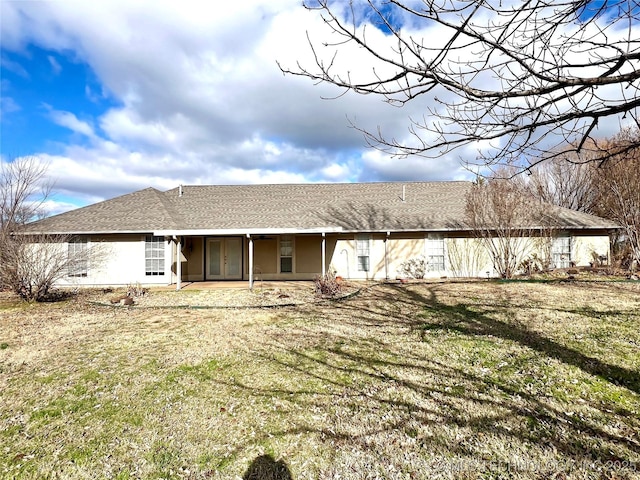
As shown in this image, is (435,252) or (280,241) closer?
(435,252)

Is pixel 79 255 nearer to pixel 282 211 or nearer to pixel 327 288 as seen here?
pixel 282 211

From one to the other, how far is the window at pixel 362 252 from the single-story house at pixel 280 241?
5cm

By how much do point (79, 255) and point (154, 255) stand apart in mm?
2625

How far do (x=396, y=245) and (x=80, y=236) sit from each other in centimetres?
1345

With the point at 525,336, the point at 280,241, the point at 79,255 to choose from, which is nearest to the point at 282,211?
the point at 280,241

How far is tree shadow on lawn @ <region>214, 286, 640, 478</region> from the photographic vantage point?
3227mm

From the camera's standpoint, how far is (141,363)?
5.48 m

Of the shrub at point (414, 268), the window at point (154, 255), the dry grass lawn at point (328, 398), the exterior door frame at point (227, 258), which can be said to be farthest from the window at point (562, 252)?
the window at point (154, 255)

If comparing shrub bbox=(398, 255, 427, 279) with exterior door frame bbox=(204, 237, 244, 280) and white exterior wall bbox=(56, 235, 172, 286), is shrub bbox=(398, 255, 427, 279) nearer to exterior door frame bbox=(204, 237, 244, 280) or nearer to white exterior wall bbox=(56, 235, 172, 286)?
exterior door frame bbox=(204, 237, 244, 280)

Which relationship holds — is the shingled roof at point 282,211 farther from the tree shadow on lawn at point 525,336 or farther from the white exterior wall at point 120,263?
the tree shadow on lawn at point 525,336

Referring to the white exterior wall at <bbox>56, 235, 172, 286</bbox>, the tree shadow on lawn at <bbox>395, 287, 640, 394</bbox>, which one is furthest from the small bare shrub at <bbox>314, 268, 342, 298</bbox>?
the white exterior wall at <bbox>56, 235, 172, 286</bbox>

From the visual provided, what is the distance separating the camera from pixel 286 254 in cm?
1569

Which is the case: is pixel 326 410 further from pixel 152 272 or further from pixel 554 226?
pixel 554 226

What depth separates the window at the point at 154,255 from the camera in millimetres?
14266
